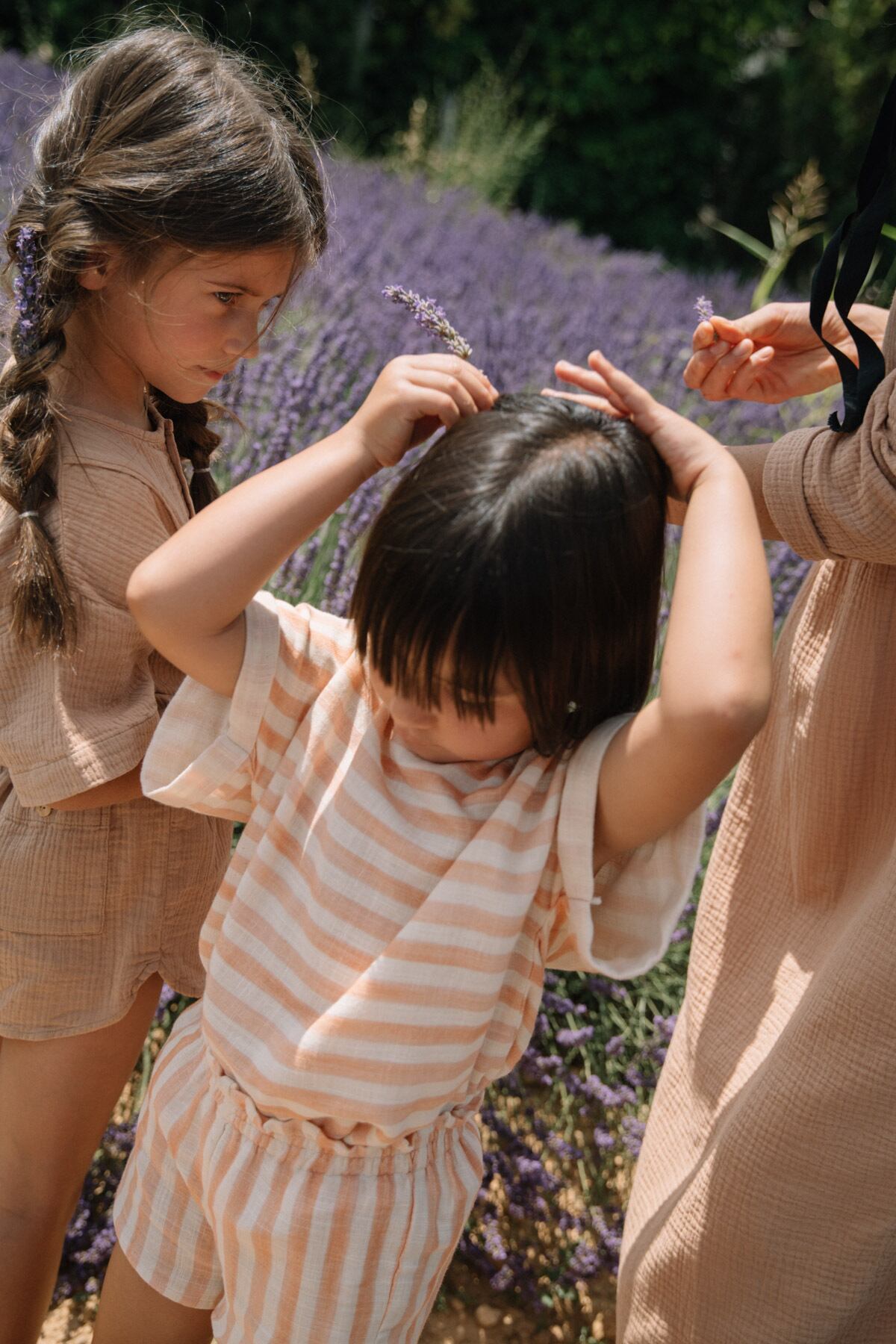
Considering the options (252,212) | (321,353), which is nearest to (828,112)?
(321,353)

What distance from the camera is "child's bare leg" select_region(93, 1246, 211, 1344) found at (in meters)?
1.22

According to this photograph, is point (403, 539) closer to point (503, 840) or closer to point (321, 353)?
point (503, 840)

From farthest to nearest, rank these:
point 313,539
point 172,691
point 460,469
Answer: point 313,539
point 172,691
point 460,469

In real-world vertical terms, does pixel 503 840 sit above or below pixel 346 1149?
above

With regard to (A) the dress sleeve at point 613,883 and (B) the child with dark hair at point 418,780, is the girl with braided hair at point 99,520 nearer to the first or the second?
(B) the child with dark hair at point 418,780

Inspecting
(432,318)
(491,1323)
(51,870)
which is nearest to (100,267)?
(432,318)

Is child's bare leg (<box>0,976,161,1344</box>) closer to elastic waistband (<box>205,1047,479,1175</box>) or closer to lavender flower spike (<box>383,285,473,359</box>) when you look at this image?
elastic waistband (<box>205,1047,479,1175</box>)

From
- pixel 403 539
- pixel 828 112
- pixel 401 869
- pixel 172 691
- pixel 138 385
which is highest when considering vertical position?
pixel 403 539

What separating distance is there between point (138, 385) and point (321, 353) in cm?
120

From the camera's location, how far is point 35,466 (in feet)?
3.97

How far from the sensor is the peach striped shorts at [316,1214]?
1.07 metres

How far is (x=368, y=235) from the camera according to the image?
4.18m

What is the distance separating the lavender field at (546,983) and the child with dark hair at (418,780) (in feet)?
2.46

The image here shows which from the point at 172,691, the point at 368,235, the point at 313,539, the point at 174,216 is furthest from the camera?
the point at 368,235
